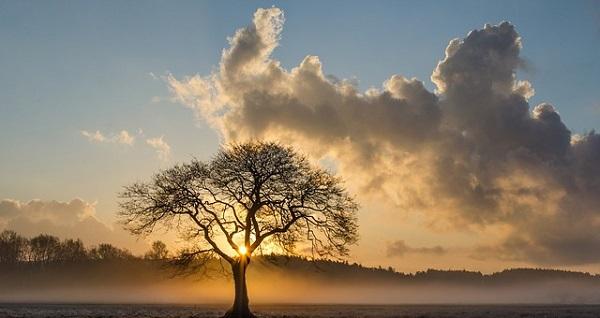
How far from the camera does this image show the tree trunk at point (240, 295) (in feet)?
173

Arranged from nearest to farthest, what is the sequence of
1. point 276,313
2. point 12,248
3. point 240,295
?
1. point 240,295
2. point 276,313
3. point 12,248

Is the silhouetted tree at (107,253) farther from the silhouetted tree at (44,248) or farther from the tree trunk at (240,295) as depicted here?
the tree trunk at (240,295)

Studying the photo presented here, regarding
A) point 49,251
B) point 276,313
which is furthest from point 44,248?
point 276,313

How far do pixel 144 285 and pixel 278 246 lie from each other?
132m

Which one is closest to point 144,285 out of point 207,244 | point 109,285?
point 109,285

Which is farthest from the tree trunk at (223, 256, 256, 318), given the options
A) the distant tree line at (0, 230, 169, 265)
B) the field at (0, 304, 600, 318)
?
the distant tree line at (0, 230, 169, 265)

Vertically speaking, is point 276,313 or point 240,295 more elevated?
point 240,295

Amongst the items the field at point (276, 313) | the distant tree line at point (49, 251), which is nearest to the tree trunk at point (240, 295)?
the field at point (276, 313)

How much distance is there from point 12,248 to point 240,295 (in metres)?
148

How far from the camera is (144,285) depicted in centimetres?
18025

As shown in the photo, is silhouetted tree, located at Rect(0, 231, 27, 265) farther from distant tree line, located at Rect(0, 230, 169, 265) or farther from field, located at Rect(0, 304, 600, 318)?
field, located at Rect(0, 304, 600, 318)

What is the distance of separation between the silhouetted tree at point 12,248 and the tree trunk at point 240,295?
145909 millimetres

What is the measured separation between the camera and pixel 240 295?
53.6 meters

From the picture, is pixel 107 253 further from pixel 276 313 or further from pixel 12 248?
pixel 276 313
